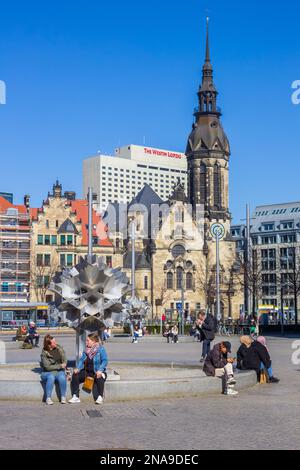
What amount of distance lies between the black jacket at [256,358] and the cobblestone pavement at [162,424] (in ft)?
7.32

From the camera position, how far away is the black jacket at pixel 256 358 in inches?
746

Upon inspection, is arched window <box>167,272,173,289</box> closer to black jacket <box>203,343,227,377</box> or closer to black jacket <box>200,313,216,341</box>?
black jacket <box>200,313,216,341</box>

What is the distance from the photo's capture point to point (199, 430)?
39.0 feet

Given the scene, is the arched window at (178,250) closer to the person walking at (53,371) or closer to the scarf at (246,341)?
the scarf at (246,341)

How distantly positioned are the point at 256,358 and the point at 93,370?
5371 mm

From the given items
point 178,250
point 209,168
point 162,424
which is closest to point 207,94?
point 209,168

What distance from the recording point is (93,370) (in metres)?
15.3

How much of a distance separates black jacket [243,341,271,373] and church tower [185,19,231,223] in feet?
271

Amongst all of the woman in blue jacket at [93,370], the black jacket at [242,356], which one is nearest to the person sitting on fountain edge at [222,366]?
the black jacket at [242,356]

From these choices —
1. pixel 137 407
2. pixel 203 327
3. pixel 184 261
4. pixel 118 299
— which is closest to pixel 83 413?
pixel 137 407

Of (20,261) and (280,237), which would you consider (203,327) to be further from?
(280,237)

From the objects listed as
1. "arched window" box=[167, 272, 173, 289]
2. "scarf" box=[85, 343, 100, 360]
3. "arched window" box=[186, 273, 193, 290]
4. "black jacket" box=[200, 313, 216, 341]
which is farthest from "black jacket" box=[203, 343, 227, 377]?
"arched window" box=[186, 273, 193, 290]

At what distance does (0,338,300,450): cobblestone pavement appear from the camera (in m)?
10.8

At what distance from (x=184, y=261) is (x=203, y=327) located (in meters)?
72.4
